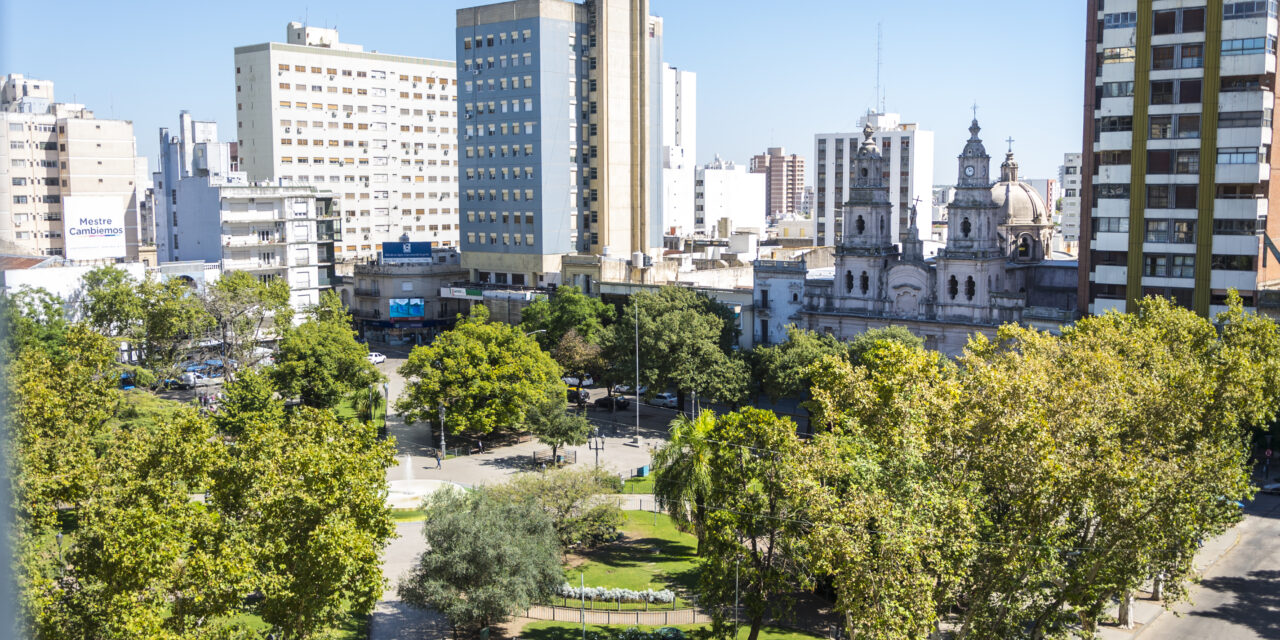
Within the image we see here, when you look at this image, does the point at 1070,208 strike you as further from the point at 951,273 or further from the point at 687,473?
the point at 687,473

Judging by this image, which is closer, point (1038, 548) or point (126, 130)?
point (1038, 548)

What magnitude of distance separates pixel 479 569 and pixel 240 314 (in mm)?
44159

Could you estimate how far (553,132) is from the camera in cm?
9800

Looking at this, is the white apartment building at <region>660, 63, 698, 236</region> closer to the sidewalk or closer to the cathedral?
the cathedral

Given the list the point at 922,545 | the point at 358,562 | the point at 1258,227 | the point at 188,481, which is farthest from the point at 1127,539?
the point at 1258,227

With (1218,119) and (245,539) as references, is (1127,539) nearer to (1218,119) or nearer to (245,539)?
(245,539)

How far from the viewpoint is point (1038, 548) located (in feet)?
98.6

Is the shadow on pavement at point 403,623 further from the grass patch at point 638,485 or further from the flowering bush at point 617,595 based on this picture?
the grass patch at point 638,485

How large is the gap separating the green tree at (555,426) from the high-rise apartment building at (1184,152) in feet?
107

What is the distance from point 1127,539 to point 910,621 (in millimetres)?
7945

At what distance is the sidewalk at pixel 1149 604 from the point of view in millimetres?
39312

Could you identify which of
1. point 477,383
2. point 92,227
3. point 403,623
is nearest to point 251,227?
point 92,227

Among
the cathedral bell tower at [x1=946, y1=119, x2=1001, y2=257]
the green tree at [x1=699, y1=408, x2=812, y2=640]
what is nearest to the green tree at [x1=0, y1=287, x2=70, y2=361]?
the green tree at [x1=699, y1=408, x2=812, y2=640]

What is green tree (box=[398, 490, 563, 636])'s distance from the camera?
126 ft
